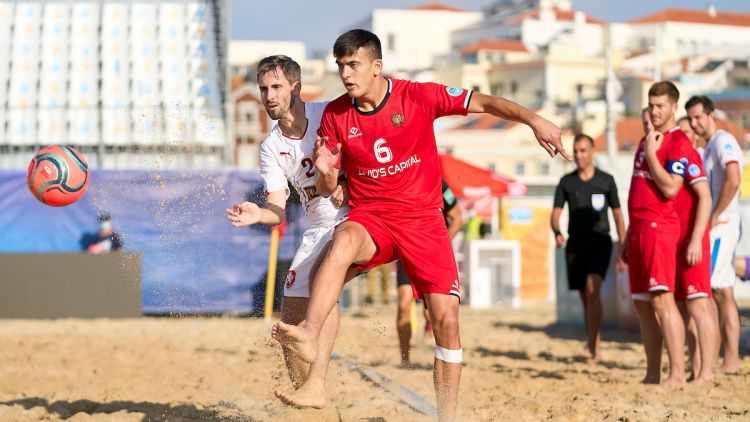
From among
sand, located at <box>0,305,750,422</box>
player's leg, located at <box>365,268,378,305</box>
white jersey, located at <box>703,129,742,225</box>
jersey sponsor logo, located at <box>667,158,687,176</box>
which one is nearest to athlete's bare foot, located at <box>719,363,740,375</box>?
sand, located at <box>0,305,750,422</box>

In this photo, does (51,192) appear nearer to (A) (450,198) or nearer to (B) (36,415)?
(B) (36,415)

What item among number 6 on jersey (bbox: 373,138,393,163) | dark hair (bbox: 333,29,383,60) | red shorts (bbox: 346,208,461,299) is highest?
dark hair (bbox: 333,29,383,60)

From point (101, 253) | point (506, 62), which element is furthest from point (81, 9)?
point (506, 62)

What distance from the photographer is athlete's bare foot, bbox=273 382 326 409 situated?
5.58 meters

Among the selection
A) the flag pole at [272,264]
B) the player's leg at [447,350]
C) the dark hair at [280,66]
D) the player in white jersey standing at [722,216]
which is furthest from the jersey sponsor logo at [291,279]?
the flag pole at [272,264]

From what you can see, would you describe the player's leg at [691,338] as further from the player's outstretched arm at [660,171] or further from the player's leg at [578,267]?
the player's leg at [578,267]

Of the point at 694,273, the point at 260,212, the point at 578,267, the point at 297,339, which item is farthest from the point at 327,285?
the point at 578,267

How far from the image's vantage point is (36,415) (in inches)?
269

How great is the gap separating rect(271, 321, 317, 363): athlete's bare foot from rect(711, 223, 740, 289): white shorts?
4.62 m

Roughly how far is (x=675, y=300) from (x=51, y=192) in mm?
4748

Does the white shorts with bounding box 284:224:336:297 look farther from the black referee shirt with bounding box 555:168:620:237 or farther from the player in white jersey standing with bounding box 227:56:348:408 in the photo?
the black referee shirt with bounding box 555:168:620:237

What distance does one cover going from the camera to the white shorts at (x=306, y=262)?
6246mm

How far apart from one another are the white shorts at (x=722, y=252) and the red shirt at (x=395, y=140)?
12.6 feet

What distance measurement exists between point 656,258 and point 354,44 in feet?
10.9
